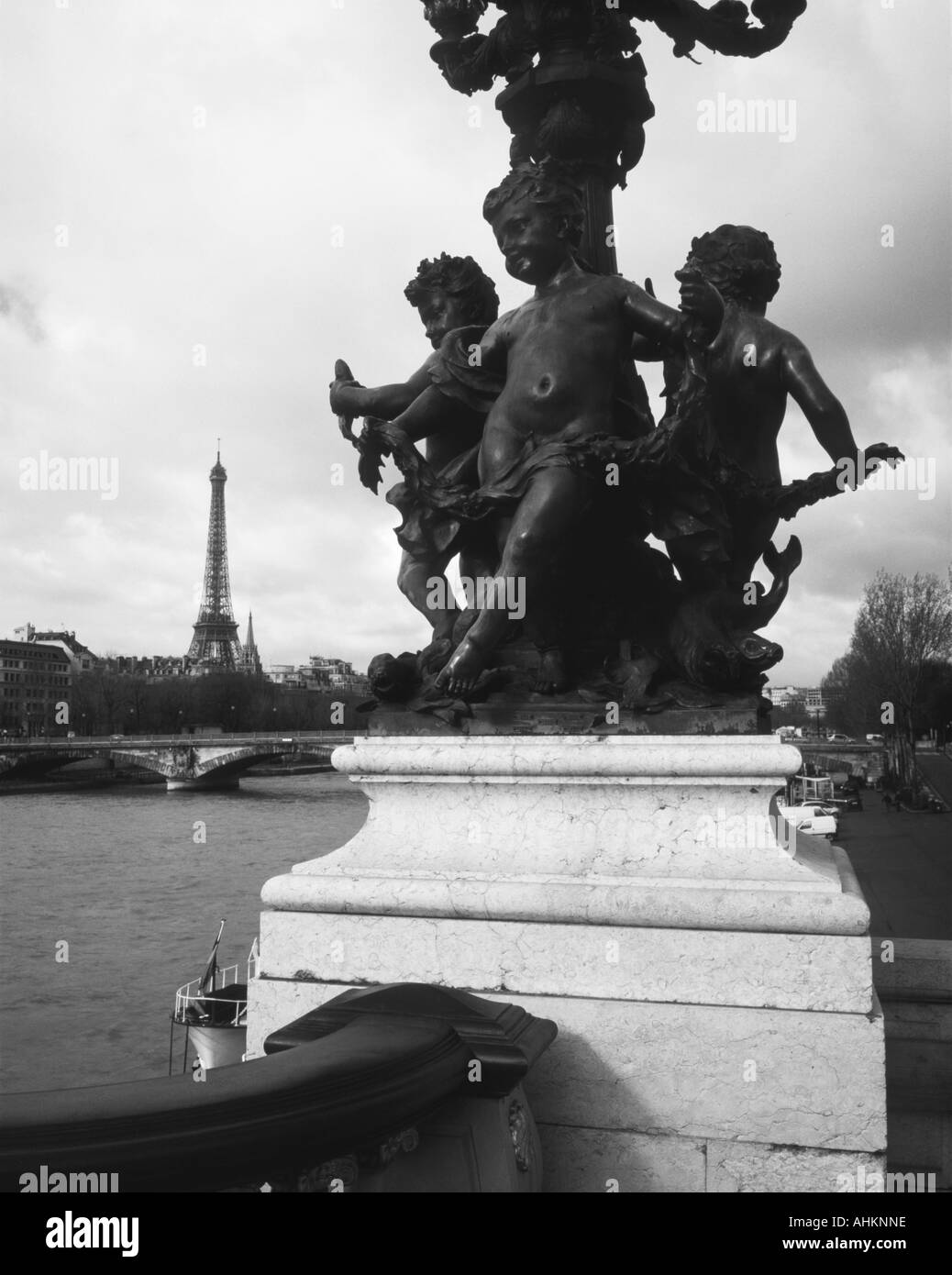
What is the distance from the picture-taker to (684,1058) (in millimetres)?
3121

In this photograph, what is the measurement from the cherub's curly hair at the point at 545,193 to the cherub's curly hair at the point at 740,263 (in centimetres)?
60

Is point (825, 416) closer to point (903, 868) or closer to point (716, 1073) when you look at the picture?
point (716, 1073)

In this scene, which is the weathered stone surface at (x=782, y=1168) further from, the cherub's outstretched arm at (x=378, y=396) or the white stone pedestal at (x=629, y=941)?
the cherub's outstretched arm at (x=378, y=396)

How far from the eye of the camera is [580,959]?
3268 millimetres

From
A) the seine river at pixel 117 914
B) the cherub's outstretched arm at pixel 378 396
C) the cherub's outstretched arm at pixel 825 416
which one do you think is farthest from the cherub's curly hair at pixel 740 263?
the seine river at pixel 117 914

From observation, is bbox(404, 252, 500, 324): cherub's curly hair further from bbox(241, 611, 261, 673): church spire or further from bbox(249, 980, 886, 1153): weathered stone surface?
bbox(241, 611, 261, 673): church spire

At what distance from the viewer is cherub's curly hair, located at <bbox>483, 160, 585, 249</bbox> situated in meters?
4.15

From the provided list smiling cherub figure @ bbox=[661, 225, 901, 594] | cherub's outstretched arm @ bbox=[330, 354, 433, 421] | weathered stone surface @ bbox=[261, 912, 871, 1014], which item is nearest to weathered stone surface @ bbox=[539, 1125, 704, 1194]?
weathered stone surface @ bbox=[261, 912, 871, 1014]

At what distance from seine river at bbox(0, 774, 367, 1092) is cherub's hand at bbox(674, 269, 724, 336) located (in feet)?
36.8

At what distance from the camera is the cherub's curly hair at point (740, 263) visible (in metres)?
4.40

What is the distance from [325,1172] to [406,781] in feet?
5.42

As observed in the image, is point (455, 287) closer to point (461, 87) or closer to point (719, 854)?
point (461, 87)

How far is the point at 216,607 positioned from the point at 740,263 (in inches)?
4796
